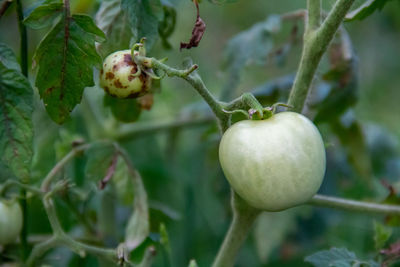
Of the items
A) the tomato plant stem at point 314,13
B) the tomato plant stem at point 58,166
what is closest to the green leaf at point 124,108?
the tomato plant stem at point 58,166

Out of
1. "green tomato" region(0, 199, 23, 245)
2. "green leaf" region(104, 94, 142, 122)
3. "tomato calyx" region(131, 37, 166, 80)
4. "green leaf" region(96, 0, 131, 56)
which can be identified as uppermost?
"tomato calyx" region(131, 37, 166, 80)

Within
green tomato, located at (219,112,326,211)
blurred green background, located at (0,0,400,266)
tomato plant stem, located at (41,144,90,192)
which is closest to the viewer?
green tomato, located at (219,112,326,211)

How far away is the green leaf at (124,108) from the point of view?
0.92 metres

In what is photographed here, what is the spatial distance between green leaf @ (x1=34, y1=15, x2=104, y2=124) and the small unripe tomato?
2cm

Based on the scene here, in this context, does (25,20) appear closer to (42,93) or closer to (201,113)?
(42,93)

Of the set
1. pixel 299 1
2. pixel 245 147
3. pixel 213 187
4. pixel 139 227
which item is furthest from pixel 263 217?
pixel 299 1

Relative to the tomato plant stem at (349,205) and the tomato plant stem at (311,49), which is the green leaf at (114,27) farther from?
the tomato plant stem at (349,205)

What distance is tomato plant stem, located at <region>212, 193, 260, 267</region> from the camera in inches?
31.0

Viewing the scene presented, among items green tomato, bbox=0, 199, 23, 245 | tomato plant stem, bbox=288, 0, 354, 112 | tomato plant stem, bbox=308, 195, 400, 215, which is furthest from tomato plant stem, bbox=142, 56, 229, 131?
green tomato, bbox=0, 199, 23, 245

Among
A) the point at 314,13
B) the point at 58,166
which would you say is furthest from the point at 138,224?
the point at 314,13

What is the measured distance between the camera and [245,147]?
24.8 inches

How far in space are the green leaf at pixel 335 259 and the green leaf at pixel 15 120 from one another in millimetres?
381

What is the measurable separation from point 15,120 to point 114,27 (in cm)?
21

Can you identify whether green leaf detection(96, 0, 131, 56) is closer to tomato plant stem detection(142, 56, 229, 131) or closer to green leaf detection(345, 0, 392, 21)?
tomato plant stem detection(142, 56, 229, 131)
